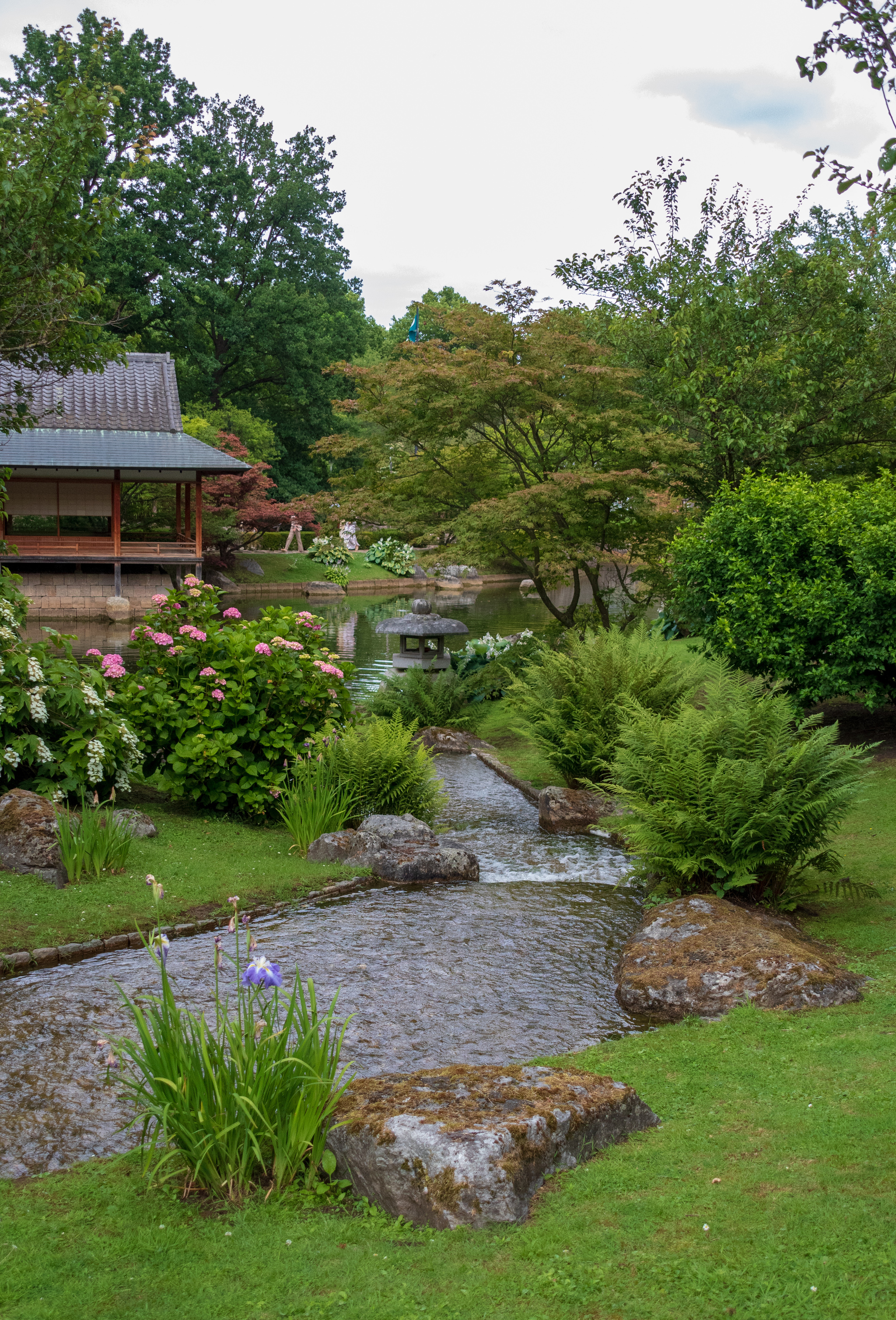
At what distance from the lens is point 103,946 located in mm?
5902

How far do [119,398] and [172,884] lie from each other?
29.2 meters

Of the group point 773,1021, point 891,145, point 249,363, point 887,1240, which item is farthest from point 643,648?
point 249,363

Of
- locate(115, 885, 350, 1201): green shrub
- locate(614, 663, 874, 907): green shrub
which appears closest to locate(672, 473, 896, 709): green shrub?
locate(614, 663, 874, 907): green shrub

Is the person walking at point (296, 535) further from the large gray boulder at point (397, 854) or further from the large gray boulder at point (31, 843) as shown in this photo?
the large gray boulder at point (31, 843)

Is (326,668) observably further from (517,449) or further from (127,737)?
(517,449)

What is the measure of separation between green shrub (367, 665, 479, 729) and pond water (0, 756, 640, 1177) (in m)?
5.91

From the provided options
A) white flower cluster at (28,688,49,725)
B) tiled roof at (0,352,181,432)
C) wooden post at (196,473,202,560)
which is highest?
tiled roof at (0,352,181,432)

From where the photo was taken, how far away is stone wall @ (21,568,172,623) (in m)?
30.6

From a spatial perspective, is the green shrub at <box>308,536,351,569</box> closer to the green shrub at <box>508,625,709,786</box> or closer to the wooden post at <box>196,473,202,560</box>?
the wooden post at <box>196,473,202,560</box>

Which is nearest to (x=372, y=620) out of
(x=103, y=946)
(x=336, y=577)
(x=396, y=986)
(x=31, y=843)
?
(x=336, y=577)

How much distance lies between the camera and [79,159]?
779 cm

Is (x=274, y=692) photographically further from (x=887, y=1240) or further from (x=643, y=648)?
(x=887, y=1240)

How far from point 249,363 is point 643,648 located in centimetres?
4020

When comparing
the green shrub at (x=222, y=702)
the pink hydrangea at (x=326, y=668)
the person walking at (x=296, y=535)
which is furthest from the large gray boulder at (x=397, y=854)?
the person walking at (x=296, y=535)
